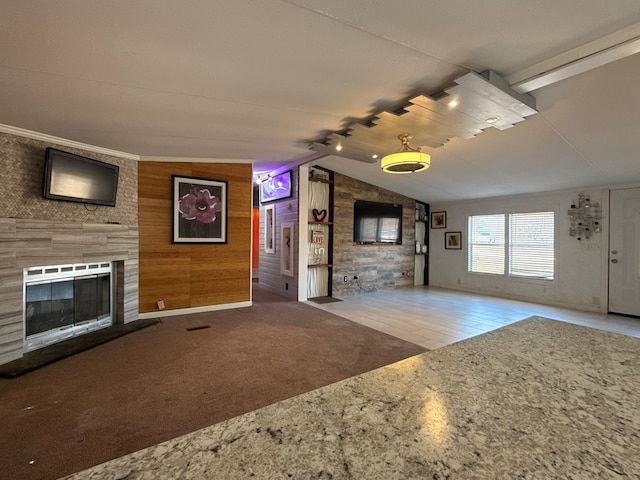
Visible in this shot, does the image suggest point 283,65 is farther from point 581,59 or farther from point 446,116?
point 581,59

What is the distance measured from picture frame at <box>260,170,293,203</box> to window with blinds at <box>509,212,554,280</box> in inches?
189

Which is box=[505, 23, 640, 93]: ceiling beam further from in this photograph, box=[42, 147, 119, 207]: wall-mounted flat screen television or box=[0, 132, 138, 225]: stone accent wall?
box=[0, 132, 138, 225]: stone accent wall

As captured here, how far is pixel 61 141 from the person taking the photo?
12.0ft

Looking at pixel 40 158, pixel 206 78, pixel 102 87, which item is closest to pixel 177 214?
pixel 40 158

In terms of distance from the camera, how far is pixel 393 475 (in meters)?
0.55

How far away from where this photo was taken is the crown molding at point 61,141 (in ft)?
10.6

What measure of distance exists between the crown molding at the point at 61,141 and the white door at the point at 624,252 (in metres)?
7.77

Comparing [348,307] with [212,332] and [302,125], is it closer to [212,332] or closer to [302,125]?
[212,332]

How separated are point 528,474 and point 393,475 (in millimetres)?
251

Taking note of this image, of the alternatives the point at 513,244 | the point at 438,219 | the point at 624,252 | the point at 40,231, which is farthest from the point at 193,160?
the point at 624,252

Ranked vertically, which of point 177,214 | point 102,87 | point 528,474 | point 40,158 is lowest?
point 528,474

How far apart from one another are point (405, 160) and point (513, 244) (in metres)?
4.66

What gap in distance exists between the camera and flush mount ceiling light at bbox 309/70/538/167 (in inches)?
101

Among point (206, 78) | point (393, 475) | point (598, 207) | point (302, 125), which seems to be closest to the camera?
point (393, 475)
